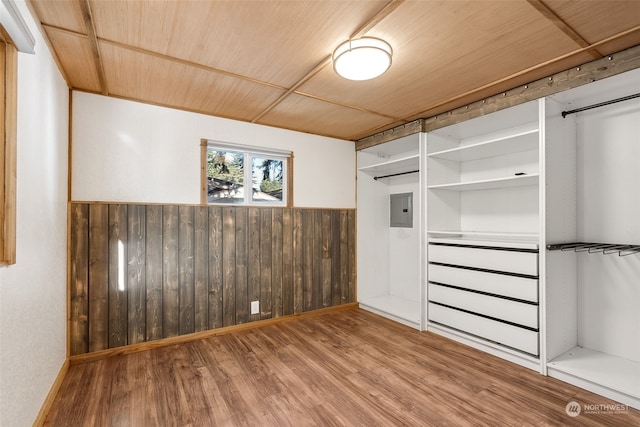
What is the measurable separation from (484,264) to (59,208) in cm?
359

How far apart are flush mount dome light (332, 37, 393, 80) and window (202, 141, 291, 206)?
1801 millimetres

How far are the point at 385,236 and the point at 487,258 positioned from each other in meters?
1.82

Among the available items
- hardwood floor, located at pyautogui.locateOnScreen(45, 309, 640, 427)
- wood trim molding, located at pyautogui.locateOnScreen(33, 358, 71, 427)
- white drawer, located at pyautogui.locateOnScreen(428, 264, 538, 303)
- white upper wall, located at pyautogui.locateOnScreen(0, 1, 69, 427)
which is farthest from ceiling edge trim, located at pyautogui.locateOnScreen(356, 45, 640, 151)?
wood trim molding, located at pyautogui.locateOnScreen(33, 358, 71, 427)

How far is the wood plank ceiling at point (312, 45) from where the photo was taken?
5.35ft

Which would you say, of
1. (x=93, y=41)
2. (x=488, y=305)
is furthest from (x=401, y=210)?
(x=93, y=41)

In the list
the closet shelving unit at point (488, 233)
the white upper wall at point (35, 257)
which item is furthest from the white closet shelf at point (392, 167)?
the white upper wall at point (35, 257)

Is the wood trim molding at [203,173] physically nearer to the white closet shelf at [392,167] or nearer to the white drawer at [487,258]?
the white closet shelf at [392,167]

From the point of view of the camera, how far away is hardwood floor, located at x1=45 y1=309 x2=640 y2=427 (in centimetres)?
188

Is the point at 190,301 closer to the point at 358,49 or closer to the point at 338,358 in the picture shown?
the point at 338,358

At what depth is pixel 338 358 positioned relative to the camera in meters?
2.69

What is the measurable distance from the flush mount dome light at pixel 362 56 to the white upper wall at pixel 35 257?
1682mm

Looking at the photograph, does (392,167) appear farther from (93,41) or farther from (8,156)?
(8,156)

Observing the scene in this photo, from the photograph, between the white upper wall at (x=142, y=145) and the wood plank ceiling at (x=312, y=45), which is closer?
the wood plank ceiling at (x=312, y=45)

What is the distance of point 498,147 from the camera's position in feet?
9.49
